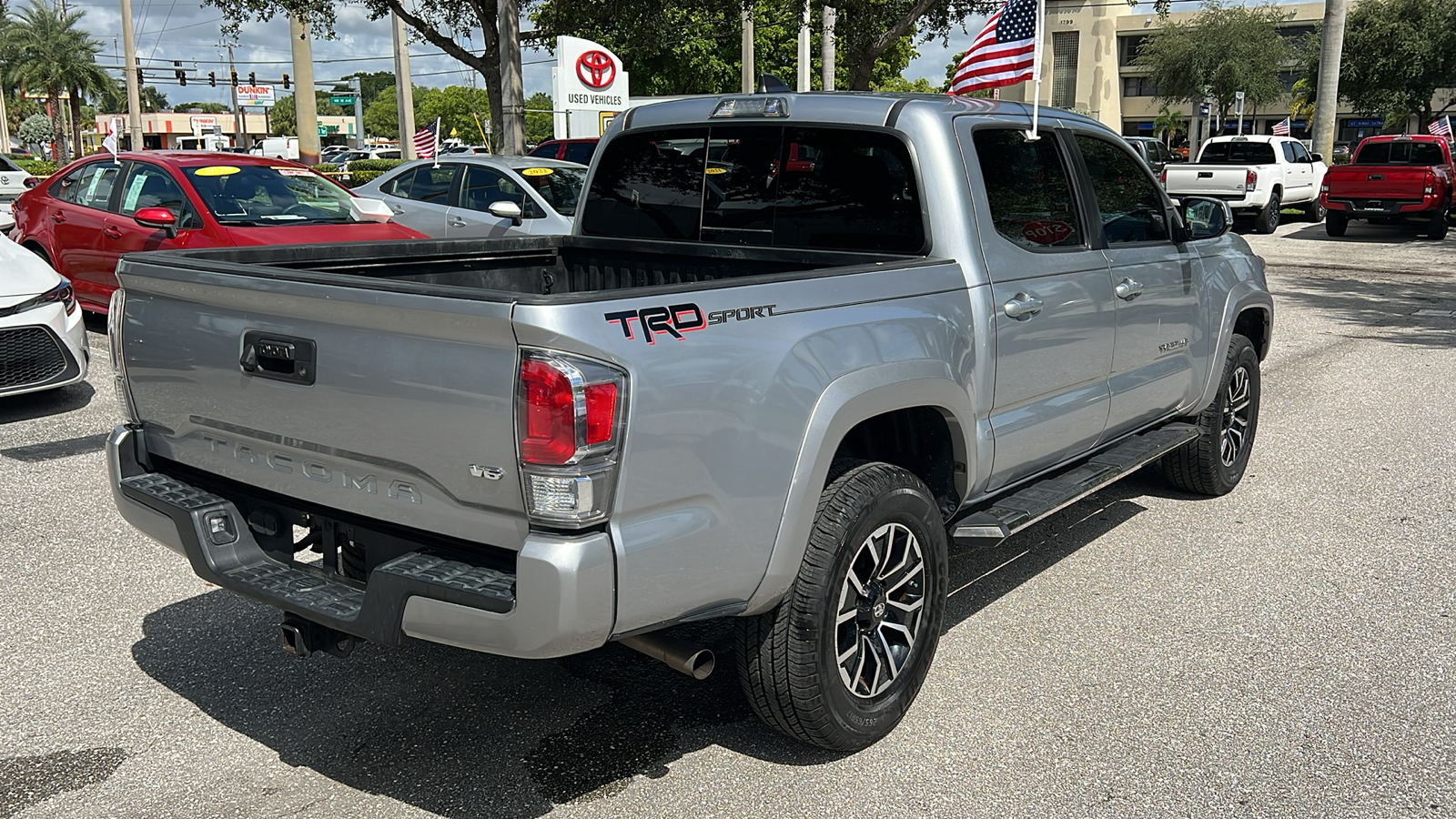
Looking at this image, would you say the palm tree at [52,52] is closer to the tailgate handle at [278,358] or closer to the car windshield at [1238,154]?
the car windshield at [1238,154]

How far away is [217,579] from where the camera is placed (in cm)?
335

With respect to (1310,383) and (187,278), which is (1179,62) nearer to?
(1310,383)

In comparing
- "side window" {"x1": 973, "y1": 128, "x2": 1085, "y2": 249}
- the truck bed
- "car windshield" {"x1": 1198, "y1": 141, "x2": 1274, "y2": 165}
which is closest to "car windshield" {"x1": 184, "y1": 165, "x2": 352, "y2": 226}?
the truck bed

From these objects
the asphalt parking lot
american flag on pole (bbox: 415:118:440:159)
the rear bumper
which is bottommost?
the asphalt parking lot

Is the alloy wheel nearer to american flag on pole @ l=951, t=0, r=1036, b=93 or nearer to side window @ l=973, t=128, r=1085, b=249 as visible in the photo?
side window @ l=973, t=128, r=1085, b=249

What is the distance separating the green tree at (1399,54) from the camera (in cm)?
3562

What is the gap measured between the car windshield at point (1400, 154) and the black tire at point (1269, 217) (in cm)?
164

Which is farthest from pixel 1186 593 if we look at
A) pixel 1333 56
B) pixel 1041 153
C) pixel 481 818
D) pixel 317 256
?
pixel 1333 56

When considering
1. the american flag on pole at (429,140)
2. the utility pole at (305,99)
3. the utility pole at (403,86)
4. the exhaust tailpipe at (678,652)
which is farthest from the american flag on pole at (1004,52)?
the utility pole at (305,99)

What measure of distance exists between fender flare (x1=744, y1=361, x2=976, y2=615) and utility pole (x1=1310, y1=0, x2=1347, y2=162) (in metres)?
29.3

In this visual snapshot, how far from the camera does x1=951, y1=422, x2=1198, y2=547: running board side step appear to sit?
4055 millimetres

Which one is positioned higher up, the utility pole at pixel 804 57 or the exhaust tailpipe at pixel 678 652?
the utility pole at pixel 804 57

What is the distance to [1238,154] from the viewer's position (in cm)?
2395

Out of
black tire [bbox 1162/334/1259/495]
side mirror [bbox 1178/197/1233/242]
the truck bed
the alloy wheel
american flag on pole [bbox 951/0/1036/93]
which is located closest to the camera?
the alloy wheel
